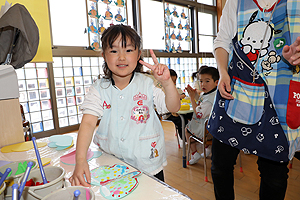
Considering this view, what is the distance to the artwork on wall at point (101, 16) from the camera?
4.09 m

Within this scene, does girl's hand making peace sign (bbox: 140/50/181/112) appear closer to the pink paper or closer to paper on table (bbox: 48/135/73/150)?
the pink paper

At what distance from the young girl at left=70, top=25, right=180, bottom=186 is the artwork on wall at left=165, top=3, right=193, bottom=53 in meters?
4.51

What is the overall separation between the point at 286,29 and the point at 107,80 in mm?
890

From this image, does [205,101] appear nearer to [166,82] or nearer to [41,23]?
[166,82]

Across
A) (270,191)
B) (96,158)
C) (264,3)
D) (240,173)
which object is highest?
(264,3)

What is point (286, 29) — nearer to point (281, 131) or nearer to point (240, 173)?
point (281, 131)

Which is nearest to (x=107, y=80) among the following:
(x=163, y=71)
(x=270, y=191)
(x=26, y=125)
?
(x=163, y=71)

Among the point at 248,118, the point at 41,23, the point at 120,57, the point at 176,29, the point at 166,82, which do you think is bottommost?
the point at 248,118

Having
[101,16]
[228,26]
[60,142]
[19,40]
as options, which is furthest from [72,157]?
[101,16]

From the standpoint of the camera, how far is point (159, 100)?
97 centimetres

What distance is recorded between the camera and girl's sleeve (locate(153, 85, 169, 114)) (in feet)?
3.14

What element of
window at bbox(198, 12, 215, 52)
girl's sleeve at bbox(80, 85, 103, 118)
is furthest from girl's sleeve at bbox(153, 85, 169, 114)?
window at bbox(198, 12, 215, 52)

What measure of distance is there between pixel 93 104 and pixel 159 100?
0.32 m

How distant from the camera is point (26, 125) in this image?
202 cm
